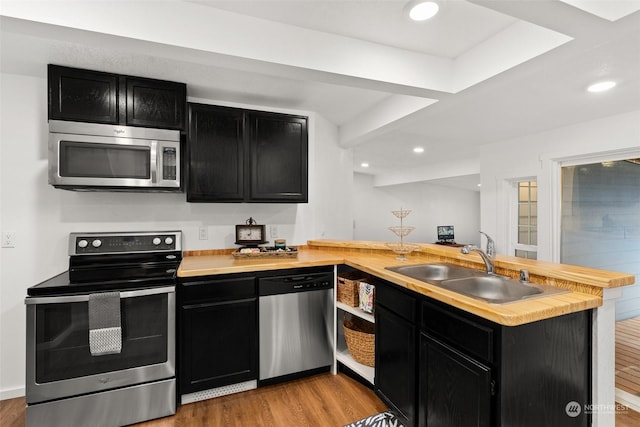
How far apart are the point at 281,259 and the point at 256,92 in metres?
1.45

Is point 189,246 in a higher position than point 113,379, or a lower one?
higher

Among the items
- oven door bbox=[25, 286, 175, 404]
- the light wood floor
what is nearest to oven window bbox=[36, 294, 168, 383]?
oven door bbox=[25, 286, 175, 404]

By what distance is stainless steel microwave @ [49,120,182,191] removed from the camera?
209cm

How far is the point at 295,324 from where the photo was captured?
236 cm

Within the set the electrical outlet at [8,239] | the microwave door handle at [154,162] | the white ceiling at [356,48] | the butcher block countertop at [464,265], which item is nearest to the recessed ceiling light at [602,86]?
the white ceiling at [356,48]

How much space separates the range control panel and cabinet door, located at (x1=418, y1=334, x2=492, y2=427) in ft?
6.75

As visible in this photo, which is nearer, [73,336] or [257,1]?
[257,1]

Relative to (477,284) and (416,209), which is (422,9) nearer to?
(477,284)

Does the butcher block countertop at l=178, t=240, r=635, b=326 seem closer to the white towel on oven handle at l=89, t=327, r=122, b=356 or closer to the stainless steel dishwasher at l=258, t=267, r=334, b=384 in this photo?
the stainless steel dishwasher at l=258, t=267, r=334, b=384

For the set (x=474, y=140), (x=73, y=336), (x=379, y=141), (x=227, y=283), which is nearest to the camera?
(x=73, y=336)

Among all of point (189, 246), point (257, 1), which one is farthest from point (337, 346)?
point (257, 1)

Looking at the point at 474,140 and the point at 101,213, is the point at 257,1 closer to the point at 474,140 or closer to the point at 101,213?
the point at 101,213

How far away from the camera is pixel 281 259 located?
8.15 ft

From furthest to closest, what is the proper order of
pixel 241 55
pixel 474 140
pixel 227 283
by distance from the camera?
1. pixel 474 140
2. pixel 227 283
3. pixel 241 55
